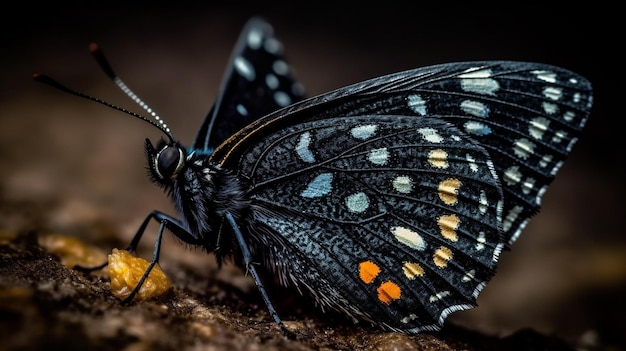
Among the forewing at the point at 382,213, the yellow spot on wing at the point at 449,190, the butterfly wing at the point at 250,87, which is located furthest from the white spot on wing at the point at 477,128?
the butterfly wing at the point at 250,87

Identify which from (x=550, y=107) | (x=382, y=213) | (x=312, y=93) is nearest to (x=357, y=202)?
(x=382, y=213)

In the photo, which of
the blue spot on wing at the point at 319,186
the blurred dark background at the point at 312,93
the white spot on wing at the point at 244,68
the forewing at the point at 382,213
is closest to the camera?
the forewing at the point at 382,213

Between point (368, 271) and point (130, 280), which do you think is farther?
point (368, 271)

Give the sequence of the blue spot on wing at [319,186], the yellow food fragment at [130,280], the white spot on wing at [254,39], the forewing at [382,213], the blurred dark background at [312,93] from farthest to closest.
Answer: the blurred dark background at [312,93], the white spot on wing at [254,39], the blue spot on wing at [319,186], the forewing at [382,213], the yellow food fragment at [130,280]

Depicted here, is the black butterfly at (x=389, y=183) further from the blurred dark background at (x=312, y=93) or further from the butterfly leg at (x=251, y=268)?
the blurred dark background at (x=312, y=93)

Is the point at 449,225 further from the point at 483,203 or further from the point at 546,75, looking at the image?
the point at 546,75

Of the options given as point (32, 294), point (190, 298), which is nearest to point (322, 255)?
point (190, 298)

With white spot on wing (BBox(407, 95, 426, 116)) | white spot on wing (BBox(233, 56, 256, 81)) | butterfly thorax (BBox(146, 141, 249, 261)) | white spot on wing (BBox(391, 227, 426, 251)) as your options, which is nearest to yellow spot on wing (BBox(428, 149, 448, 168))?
white spot on wing (BBox(407, 95, 426, 116))

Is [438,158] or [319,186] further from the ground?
[438,158]
